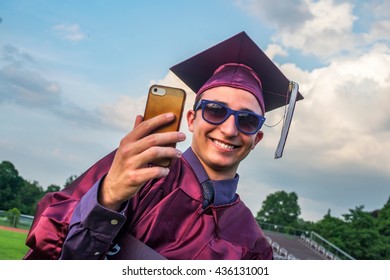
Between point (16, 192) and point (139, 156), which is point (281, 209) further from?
point (139, 156)

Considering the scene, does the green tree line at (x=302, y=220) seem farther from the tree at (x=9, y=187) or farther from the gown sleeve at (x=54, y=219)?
the gown sleeve at (x=54, y=219)

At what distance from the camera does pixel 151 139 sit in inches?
49.5

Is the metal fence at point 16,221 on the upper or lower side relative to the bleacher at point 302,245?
lower

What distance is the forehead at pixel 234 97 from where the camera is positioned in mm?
1734

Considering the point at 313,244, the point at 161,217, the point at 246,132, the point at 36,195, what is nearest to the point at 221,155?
the point at 246,132

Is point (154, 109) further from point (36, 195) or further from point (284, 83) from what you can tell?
point (36, 195)

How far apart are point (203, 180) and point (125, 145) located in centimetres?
52

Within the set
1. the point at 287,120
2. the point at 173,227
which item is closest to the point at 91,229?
the point at 173,227

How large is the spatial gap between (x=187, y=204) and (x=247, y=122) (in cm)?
33

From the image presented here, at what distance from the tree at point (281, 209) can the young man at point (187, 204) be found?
24.2 m

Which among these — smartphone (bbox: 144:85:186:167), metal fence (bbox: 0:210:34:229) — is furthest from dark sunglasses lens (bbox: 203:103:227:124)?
metal fence (bbox: 0:210:34:229)

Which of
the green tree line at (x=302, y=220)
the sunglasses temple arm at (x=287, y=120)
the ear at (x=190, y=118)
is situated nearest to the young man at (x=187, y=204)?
the ear at (x=190, y=118)

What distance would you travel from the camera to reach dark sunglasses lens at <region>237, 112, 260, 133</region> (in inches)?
65.4
